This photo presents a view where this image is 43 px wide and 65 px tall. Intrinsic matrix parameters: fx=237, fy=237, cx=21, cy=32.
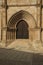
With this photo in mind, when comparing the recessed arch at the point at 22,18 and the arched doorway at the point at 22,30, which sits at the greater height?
the recessed arch at the point at 22,18

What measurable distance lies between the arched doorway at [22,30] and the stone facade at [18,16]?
417mm

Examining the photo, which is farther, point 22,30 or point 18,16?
point 22,30

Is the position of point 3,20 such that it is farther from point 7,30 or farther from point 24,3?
point 24,3

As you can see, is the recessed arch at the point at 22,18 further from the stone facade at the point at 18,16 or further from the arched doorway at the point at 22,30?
the arched doorway at the point at 22,30

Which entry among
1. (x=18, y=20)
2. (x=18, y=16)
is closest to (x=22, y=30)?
(x=18, y=20)

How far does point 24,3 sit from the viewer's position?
2366 cm

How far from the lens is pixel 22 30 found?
968 inches

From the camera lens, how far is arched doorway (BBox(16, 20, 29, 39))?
24.4 metres

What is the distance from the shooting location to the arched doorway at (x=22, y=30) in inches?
962

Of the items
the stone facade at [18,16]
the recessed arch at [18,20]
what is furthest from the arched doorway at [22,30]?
the stone facade at [18,16]

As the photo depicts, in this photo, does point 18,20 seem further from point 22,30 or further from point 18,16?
point 22,30

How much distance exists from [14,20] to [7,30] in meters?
1.30

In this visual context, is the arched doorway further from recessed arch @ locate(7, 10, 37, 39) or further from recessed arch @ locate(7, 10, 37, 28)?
recessed arch @ locate(7, 10, 37, 28)

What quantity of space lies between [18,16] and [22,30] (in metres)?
1.56
